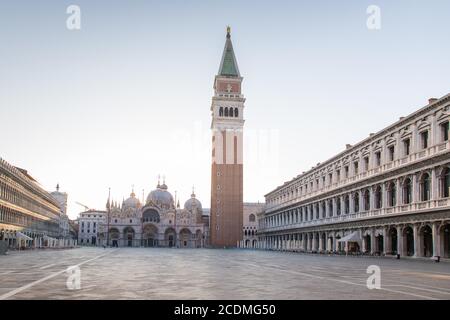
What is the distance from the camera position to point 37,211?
3752 inches

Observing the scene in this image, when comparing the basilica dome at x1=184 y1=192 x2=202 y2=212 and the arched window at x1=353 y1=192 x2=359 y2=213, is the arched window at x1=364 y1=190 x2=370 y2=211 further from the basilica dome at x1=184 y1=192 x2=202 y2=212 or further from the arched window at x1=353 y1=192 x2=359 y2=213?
the basilica dome at x1=184 y1=192 x2=202 y2=212

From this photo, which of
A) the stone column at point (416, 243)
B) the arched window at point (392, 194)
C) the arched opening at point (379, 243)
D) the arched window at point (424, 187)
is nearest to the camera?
the arched window at point (424, 187)

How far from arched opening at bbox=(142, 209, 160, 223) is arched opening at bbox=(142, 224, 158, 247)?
158 centimetres

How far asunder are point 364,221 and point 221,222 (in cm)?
5759

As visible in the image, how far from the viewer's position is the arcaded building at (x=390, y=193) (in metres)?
39.2

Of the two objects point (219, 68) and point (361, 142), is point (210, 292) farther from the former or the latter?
point (219, 68)

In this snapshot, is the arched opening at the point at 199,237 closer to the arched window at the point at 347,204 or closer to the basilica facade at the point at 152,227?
the basilica facade at the point at 152,227

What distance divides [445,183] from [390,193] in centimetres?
943

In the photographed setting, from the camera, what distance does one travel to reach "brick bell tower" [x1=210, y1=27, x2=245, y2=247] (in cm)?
10819

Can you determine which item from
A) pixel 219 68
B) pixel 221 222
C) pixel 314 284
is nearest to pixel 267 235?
pixel 221 222

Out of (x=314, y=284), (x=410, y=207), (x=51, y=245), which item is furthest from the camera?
(x=51, y=245)

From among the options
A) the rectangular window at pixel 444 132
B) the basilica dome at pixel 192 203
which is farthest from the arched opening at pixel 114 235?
the rectangular window at pixel 444 132

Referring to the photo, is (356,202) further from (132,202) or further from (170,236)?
(132,202)

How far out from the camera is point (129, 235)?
136m
